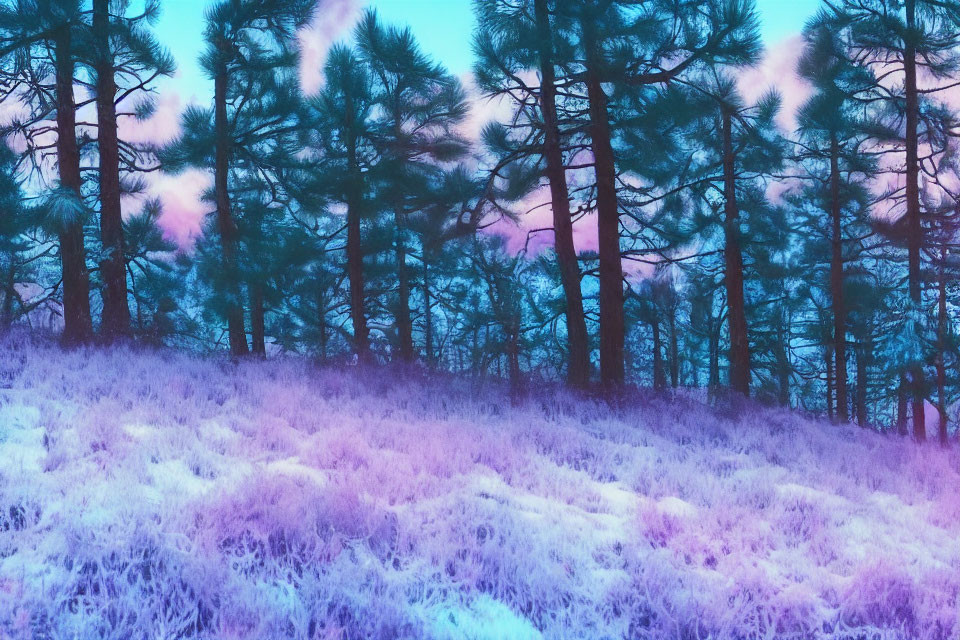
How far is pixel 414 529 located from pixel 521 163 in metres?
7.57

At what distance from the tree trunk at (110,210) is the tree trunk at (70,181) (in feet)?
1.16

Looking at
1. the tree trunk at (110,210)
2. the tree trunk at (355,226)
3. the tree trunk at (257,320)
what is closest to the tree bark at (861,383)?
the tree trunk at (355,226)

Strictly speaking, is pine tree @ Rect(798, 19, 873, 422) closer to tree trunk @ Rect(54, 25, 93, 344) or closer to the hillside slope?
the hillside slope

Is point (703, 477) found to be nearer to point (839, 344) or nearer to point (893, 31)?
point (893, 31)

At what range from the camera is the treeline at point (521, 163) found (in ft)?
29.8

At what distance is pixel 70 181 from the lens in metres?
9.72

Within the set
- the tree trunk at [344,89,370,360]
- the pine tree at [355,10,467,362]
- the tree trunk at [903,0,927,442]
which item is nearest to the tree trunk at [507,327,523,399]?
the pine tree at [355,10,467,362]

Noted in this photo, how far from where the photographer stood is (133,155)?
11688 millimetres

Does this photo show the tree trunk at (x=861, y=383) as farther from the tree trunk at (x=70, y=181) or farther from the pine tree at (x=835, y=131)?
the tree trunk at (x=70, y=181)

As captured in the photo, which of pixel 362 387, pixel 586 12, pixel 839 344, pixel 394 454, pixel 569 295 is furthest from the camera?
pixel 839 344

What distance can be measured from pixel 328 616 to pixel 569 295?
7.51 metres

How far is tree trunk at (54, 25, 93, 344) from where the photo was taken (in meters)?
9.60

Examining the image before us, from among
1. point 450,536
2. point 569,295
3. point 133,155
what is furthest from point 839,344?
point 133,155

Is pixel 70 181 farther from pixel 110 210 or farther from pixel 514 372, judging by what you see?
pixel 514 372
